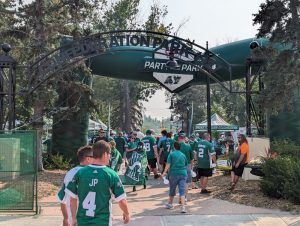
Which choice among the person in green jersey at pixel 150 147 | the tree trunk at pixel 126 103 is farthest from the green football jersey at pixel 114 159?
the tree trunk at pixel 126 103

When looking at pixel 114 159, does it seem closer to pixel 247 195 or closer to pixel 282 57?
pixel 247 195

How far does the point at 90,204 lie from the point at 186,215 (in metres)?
5.25

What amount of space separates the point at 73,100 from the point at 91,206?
14005mm

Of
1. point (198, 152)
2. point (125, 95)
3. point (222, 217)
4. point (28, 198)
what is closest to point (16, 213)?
point (28, 198)

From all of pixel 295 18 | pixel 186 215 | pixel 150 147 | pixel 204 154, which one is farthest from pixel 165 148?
pixel 186 215

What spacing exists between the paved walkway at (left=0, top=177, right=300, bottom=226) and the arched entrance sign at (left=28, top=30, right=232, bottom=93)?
542 cm

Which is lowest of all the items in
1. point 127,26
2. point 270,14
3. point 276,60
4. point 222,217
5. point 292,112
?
point 222,217

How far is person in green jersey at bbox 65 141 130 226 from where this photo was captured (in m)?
5.09

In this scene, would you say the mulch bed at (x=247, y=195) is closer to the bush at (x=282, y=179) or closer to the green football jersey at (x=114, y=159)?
the bush at (x=282, y=179)

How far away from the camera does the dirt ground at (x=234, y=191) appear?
10.9 metres

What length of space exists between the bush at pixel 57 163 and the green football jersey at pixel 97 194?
14.0 meters

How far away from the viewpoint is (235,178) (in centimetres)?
1316

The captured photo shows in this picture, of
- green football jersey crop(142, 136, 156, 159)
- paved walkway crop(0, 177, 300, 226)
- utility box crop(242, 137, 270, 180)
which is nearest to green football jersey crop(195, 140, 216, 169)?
paved walkway crop(0, 177, 300, 226)

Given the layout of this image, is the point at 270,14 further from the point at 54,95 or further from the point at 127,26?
the point at 127,26
